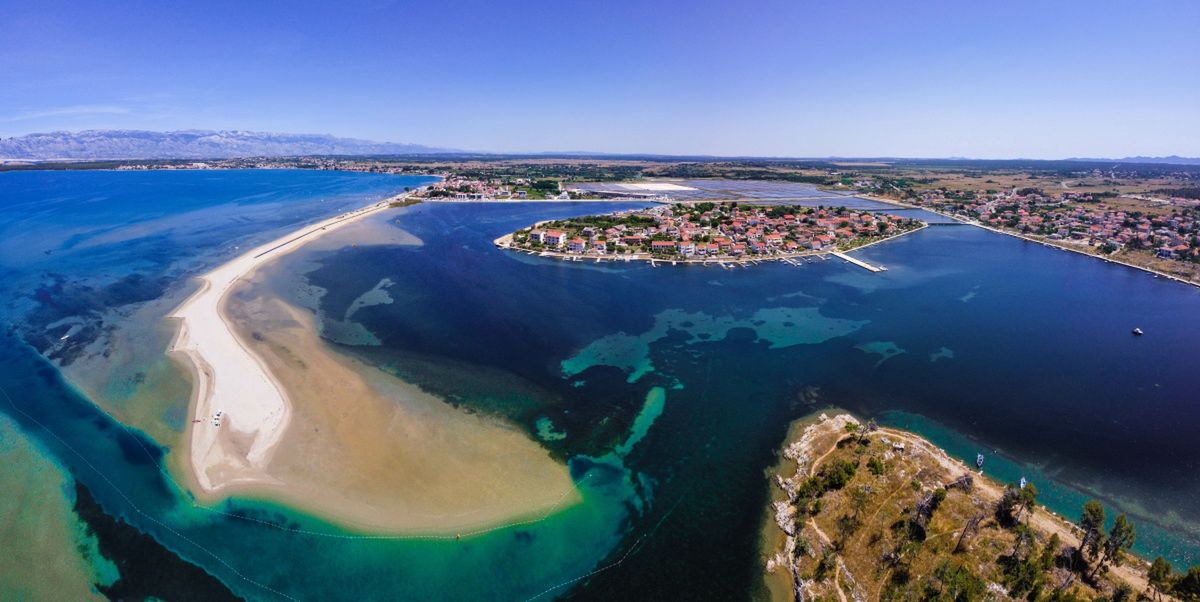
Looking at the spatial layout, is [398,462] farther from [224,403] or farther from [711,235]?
[711,235]

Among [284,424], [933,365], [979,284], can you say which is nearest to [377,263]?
[284,424]

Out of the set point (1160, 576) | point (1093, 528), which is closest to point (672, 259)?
point (1093, 528)

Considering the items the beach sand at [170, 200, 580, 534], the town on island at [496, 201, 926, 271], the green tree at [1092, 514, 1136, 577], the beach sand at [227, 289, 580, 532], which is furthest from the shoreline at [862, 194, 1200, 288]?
the beach sand at [170, 200, 580, 534]

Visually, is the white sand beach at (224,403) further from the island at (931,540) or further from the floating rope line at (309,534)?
the island at (931,540)

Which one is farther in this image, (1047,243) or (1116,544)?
(1047,243)

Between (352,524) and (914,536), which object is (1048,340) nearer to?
(914,536)

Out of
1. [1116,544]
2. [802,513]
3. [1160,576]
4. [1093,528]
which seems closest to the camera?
[1160,576]
